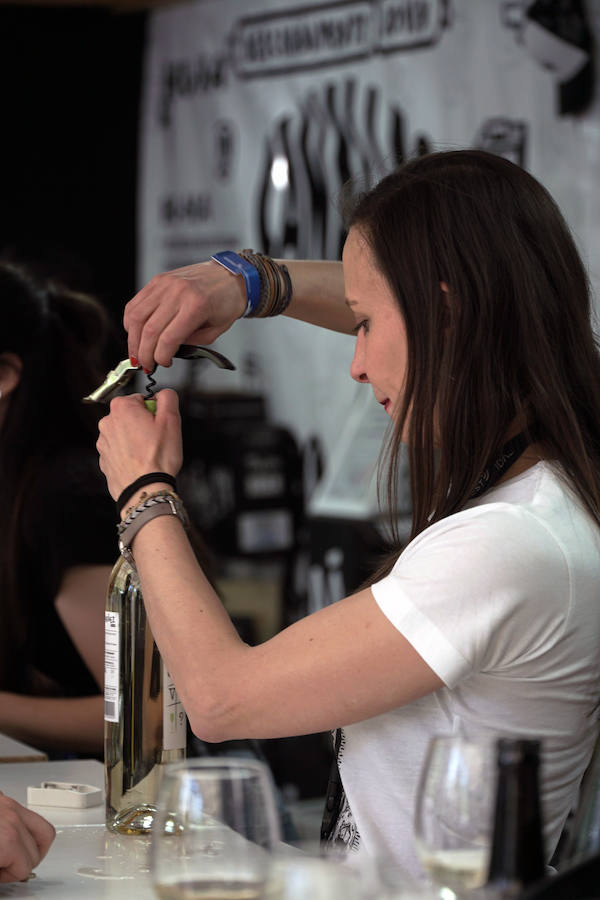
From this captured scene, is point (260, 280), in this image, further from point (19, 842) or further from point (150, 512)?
point (19, 842)

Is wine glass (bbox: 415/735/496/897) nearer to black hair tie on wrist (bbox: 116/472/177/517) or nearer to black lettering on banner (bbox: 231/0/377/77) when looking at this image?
black hair tie on wrist (bbox: 116/472/177/517)

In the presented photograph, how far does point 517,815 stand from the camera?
0.75 meters

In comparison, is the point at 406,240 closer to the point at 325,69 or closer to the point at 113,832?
the point at 113,832

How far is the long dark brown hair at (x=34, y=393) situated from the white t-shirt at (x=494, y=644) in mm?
954

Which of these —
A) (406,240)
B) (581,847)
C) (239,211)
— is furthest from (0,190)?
(581,847)

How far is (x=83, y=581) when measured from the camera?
1.99 m

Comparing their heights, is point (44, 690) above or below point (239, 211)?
below

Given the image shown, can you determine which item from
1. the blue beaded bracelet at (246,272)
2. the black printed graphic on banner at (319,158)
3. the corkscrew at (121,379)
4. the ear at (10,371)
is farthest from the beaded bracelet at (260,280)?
the black printed graphic on banner at (319,158)

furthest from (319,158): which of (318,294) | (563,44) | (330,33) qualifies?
(318,294)

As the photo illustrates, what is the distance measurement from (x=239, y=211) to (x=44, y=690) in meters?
2.98

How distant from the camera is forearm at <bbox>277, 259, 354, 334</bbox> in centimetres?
170

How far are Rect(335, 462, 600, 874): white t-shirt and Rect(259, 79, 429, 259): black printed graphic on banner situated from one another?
3019 mm

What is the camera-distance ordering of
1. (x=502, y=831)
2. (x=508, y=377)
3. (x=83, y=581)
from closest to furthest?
(x=502, y=831) < (x=508, y=377) < (x=83, y=581)

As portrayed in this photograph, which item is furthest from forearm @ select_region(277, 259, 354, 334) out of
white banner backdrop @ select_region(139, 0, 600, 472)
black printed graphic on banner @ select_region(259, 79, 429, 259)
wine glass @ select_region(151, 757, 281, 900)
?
black printed graphic on banner @ select_region(259, 79, 429, 259)
